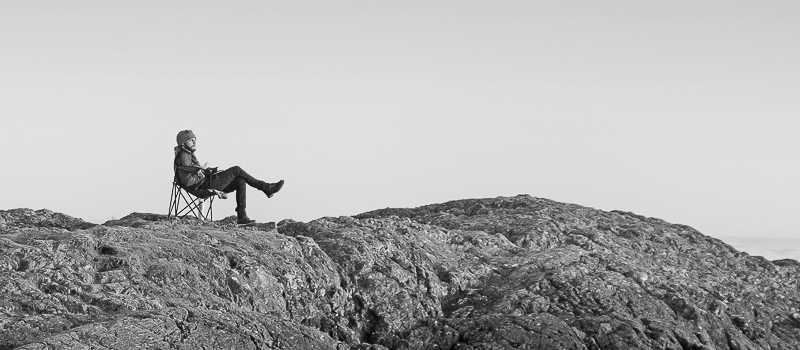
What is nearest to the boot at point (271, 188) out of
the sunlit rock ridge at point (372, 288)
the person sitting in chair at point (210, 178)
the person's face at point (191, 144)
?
the person sitting in chair at point (210, 178)

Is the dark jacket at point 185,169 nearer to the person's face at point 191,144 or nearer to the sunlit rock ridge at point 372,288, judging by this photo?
the person's face at point 191,144

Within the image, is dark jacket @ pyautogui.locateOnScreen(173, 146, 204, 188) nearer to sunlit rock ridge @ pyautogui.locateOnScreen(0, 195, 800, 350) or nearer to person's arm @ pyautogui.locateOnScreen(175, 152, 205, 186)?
person's arm @ pyautogui.locateOnScreen(175, 152, 205, 186)

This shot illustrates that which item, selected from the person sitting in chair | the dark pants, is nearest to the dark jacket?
the person sitting in chair

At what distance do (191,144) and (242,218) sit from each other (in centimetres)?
172

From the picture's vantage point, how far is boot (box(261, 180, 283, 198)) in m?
18.2

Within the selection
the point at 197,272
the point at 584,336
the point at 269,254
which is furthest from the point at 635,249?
the point at 197,272

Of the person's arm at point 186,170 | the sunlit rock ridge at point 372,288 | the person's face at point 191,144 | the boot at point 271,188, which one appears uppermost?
the person's face at point 191,144

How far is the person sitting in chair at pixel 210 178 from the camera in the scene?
718 inches

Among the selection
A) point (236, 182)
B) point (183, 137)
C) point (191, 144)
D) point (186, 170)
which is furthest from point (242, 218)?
point (183, 137)

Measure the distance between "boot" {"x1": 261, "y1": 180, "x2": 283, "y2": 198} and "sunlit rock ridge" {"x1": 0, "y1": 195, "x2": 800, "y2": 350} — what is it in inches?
36.5

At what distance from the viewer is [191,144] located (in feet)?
60.5

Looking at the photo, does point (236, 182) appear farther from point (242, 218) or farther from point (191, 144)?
point (191, 144)

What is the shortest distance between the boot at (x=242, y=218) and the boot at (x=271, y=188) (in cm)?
56

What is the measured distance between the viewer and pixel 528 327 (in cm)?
1445
